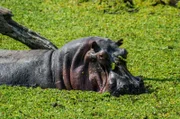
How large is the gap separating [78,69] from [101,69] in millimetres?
313

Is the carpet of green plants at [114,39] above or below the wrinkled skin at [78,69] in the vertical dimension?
below

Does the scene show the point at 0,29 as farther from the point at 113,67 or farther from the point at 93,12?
the point at 93,12

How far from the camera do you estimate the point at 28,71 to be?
941cm

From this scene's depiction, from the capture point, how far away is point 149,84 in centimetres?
981

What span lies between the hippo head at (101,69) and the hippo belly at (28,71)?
365 mm

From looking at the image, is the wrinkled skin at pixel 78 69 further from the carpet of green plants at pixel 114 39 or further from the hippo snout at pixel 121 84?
the carpet of green plants at pixel 114 39

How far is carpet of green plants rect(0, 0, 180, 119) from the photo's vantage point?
8242 millimetres

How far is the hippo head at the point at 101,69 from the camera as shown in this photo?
29.0 ft

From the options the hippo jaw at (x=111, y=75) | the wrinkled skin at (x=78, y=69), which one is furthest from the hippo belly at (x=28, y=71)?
the hippo jaw at (x=111, y=75)

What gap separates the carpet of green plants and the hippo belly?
0.89 ft

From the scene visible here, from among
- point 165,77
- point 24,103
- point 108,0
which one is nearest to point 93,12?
point 108,0

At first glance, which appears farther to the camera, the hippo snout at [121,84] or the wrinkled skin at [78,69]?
the wrinkled skin at [78,69]

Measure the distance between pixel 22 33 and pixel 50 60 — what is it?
991 millimetres

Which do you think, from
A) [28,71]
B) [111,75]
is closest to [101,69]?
[111,75]
